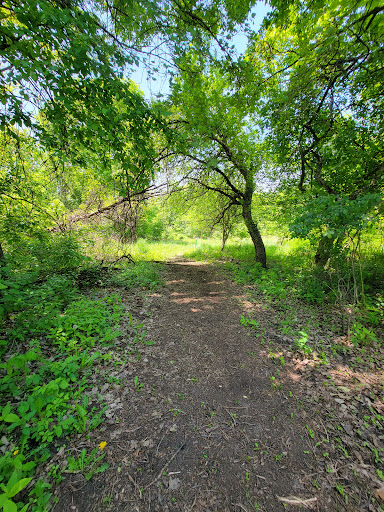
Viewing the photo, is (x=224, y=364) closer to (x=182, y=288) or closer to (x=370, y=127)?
(x=182, y=288)

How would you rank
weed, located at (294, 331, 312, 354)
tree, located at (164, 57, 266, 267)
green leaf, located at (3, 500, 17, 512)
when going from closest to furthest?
green leaf, located at (3, 500, 17, 512) < weed, located at (294, 331, 312, 354) < tree, located at (164, 57, 266, 267)

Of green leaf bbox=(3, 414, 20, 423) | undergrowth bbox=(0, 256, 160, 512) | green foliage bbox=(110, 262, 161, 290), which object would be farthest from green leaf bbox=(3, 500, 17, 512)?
green foliage bbox=(110, 262, 161, 290)

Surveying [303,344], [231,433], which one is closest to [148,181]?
[231,433]

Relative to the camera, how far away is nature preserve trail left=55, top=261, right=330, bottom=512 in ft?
5.05

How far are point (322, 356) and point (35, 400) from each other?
13.3ft

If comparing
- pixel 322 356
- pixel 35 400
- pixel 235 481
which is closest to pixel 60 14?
pixel 35 400

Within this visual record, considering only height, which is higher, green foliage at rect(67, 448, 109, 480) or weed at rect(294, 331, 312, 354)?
green foliage at rect(67, 448, 109, 480)

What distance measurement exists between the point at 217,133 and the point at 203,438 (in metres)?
7.36

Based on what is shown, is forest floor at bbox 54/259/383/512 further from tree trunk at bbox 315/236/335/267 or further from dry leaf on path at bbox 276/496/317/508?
tree trunk at bbox 315/236/335/267

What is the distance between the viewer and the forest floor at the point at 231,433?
61.1 inches

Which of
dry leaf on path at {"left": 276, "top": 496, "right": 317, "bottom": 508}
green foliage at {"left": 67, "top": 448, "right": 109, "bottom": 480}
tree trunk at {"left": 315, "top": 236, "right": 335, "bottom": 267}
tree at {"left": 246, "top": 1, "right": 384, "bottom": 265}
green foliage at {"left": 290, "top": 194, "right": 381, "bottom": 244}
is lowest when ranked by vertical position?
dry leaf on path at {"left": 276, "top": 496, "right": 317, "bottom": 508}

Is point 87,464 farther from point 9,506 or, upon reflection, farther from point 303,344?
point 303,344

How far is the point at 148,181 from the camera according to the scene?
3074mm

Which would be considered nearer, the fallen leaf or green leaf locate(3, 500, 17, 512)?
green leaf locate(3, 500, 17, 512)
